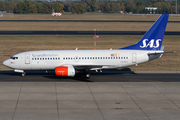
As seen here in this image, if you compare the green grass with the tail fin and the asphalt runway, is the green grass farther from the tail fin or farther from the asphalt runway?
the tail fin

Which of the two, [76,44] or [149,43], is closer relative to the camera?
[149,43]

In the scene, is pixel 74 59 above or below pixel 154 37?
below

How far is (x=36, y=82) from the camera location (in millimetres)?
32844

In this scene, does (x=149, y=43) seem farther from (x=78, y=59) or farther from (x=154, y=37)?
(x=78, y=59)

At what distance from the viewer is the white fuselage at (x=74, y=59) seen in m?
34.6

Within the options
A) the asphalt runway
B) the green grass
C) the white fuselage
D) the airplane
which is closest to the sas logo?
the airplane
